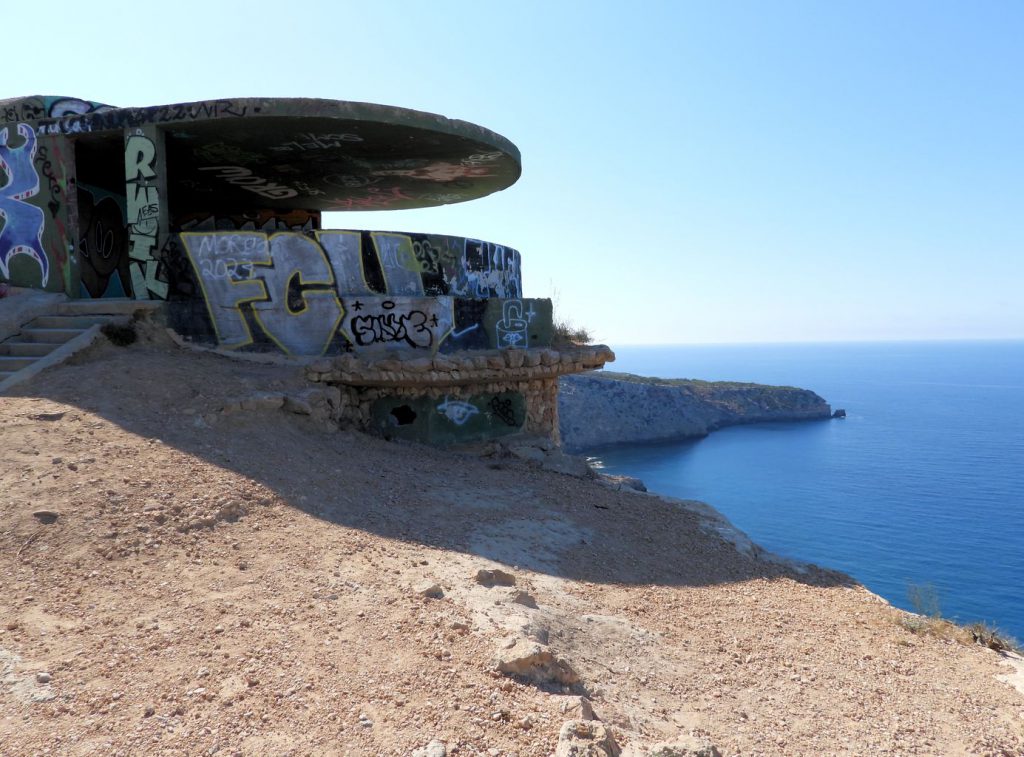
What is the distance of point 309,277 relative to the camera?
10156mm

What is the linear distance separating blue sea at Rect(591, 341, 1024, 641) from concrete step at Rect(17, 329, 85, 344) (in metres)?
14.5

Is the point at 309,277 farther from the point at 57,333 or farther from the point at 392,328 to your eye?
the point at 57,333

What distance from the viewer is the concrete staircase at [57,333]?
8620 mm

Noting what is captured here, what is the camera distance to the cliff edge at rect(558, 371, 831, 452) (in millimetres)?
71562

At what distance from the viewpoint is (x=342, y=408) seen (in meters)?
9.87

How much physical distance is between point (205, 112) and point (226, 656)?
29.4ft

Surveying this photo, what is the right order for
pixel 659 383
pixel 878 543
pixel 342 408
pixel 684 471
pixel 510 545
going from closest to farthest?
pixel 510 545 < pixel 342 408 < pixel 878 543 < pixel 684 471 < pixel 659 383

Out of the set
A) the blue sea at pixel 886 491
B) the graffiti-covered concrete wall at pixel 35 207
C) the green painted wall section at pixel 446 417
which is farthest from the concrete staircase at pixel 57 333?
the blue sea at pixel 886 491

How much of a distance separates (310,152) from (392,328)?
451cm

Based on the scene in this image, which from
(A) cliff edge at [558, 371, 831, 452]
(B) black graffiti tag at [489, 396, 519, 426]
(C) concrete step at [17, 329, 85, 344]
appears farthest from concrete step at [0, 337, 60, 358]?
(A) cliff edge at [558, 371, 831, 452]

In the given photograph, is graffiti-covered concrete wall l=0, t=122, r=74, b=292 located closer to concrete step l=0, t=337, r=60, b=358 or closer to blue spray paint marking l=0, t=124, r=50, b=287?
blue spray paint marking l=0, t=124, r=50, b=287

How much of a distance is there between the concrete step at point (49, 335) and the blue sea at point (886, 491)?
47.5 feet

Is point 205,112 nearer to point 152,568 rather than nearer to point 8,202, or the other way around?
point 8,202

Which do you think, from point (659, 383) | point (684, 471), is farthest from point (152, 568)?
point (659, 383)
